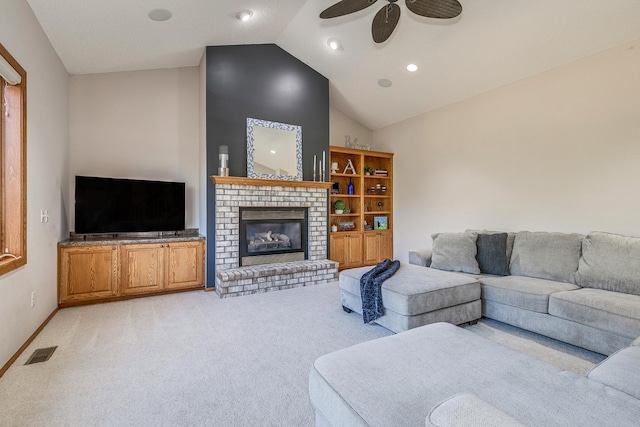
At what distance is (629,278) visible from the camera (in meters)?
2.66

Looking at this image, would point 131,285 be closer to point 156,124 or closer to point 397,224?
point 156,124

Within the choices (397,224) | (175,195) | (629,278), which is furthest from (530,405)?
(397,224)

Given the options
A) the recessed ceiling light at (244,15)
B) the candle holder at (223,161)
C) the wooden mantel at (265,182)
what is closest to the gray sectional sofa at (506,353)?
the wooden mantel at (265,182)

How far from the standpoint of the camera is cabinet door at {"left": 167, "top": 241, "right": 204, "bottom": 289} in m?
4.20

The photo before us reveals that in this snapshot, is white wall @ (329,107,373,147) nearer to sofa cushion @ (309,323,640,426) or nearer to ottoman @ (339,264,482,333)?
ottoman @ (339,264,482,333)

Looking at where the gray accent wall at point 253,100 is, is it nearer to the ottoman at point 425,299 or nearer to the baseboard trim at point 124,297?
the baseboard trim at point 124,297

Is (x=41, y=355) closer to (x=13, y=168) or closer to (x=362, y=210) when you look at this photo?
(x=13, y=168)

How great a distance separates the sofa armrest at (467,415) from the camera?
2.55 ft

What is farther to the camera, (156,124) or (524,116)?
(156,124)

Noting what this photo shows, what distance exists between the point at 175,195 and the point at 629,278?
505cm

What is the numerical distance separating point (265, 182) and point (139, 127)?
1939 mm

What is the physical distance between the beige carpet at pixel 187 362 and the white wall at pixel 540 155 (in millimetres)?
1753

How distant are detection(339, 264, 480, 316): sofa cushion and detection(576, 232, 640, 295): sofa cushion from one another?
3.19 ft

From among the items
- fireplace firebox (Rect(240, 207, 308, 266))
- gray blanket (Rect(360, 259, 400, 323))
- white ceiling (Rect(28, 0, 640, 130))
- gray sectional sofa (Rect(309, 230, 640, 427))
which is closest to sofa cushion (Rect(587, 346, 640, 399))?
gray sectional sofa (Rect(309, 230, 640, 427))
